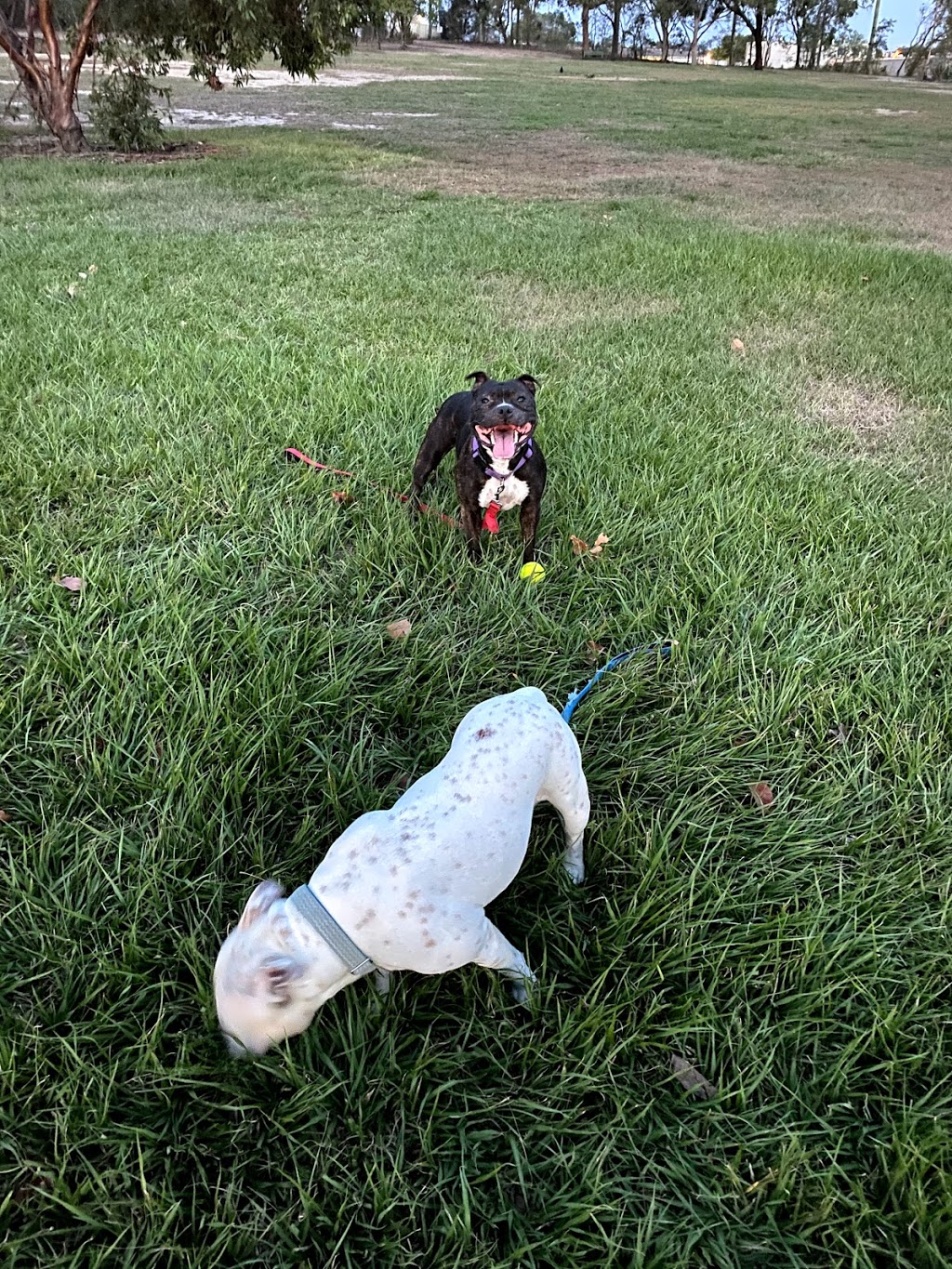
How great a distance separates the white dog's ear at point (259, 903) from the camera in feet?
4.99

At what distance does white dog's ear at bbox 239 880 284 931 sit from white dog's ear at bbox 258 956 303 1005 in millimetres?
99

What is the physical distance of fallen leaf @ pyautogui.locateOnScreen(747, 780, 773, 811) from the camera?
223 cm

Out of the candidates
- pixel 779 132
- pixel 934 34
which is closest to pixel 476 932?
pixel 779 132

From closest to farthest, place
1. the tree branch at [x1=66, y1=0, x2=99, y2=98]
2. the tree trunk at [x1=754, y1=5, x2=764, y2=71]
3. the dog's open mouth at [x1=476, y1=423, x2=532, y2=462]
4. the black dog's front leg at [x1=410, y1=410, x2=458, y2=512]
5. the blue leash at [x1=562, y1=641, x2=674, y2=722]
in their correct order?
the blue leash at [x1=562, y1=641, x2=674, y2=722] → the dog's open mouth at [x1=476, y1=423, x2=532, y2=462] → the black dog's front leg at [x1=410, y1=410, x2=458, y2=512] → the tree branch at [x1=66, y1=0, x2=99, y2=98] → the tree trunk at [x1=754, y1=5, x2=764, y2=71]

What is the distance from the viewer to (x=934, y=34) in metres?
45.8

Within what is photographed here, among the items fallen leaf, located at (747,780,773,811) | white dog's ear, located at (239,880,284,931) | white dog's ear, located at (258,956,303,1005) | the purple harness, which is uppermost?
the purple harness

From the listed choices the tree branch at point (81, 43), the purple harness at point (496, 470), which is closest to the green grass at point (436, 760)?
the purple harness at point (496, 470)

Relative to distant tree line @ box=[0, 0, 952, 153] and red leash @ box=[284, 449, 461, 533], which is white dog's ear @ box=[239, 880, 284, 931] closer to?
red leash @ box=[284, 449, 461, 533]

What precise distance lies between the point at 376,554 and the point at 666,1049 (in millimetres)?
2016

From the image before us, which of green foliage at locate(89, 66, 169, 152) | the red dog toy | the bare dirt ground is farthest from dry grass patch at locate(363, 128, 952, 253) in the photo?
the red dog toy

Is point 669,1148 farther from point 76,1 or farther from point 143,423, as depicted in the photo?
point 76,1

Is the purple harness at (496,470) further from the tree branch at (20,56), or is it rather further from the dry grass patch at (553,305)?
the tree branch at (20,56)

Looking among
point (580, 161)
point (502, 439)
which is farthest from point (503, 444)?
point (580, 161)

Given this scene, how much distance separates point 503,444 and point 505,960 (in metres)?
1.79
